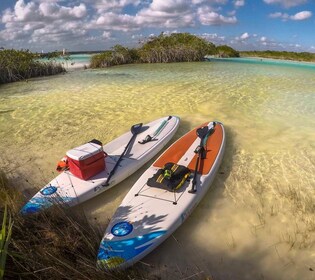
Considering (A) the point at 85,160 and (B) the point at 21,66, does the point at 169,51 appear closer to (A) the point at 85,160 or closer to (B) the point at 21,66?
(B) the point at 21,66

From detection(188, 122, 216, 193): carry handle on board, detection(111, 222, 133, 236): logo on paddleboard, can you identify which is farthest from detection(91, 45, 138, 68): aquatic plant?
detection(111, 222, 133, 236): logo on paddleboard

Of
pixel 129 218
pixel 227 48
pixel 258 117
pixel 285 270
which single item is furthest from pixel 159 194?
pixel 227 48

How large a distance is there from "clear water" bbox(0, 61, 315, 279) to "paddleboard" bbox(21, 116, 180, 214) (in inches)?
10.7

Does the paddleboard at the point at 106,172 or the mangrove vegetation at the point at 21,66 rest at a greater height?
the mangrove vegetation at the point at 21,66

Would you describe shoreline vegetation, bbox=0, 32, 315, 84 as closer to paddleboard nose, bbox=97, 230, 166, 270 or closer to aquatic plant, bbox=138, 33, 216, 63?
aquatic plant, bbox=138, 33, 216, 63

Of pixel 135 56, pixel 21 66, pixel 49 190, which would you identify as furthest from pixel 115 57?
pixel 49 190

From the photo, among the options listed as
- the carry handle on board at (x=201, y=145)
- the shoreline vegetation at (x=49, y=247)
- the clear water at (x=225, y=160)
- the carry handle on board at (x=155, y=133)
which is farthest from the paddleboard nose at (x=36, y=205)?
the carry handle on board at (x=155, y=133)

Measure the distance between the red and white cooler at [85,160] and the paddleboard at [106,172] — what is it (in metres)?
0.02

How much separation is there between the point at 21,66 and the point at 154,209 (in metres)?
18.5

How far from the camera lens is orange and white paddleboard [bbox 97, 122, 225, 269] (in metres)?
3.26

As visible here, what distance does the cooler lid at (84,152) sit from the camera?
4492mm

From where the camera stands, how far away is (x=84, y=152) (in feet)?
14.9

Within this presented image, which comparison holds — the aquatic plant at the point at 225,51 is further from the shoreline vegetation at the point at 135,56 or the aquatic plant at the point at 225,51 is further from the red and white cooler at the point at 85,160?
the red and white cooler at the point at 85,160

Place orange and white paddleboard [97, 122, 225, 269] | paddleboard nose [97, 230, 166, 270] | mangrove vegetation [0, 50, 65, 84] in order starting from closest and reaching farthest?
1. paddleboard nose [97, 230, 166, 270]
2. orange and white paddleboard [97, 122, 225, 269]
3. mangrove vegetation [0, 50, 65, 84]
